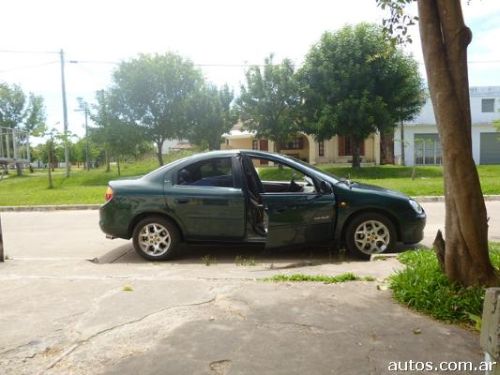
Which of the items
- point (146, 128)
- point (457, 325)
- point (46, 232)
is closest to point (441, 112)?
point (457, 325)

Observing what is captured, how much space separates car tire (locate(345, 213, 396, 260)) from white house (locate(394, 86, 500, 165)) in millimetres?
30905

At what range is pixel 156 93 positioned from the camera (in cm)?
3000

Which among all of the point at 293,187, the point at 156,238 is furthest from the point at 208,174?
the point at 293,187

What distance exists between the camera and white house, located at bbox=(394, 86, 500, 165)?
35.9 m

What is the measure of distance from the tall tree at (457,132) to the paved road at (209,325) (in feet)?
2.37

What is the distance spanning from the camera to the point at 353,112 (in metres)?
24.7

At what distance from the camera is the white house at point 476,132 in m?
35.9

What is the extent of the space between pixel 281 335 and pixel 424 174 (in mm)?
23845

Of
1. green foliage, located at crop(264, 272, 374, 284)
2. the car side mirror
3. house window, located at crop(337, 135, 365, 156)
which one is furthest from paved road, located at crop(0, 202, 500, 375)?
house window, located at crop(337, 135, 365, 156)

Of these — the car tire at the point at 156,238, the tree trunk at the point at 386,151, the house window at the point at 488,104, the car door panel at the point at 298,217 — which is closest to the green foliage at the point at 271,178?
the car door panel at the point at 298,217

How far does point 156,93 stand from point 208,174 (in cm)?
2460

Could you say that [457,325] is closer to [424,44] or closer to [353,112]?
[424,44]

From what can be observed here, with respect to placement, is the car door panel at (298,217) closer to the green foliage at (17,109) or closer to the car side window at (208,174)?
the car side window at (208,174)

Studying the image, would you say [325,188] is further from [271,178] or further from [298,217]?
[271,178]
